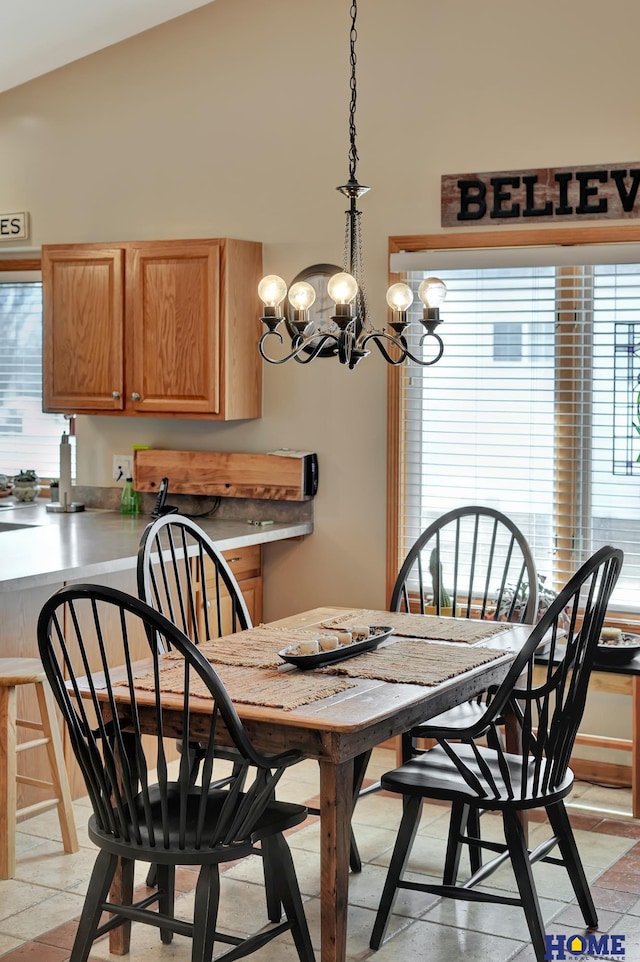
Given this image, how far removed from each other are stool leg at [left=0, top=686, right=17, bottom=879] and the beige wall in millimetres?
1719

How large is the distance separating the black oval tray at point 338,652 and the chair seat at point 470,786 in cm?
33

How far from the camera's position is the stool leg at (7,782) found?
3424 mm

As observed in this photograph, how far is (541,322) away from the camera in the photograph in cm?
446

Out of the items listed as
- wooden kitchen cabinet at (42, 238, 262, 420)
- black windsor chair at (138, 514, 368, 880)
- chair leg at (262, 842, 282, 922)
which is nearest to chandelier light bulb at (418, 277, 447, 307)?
black windsor chair at (138, 514, 368, 880)

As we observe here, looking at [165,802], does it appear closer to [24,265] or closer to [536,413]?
[536,413]

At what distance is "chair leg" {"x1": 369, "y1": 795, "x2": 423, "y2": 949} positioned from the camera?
2994mm

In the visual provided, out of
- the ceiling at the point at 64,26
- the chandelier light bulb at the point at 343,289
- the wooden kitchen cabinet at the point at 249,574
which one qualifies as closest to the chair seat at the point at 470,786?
the chandelier light bulb at the point at 343,289

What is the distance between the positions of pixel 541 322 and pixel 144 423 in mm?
1882

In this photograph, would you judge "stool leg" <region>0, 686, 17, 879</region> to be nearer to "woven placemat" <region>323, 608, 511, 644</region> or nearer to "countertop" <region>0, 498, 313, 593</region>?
"countertop" <region>0, 498, 313, 593</region>

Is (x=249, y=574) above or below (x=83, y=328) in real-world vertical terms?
below

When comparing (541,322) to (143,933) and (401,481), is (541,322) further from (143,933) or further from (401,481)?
(143,933)

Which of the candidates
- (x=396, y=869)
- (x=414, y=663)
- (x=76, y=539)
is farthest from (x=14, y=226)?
(x=396, y=869)

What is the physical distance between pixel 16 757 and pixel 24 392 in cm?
261

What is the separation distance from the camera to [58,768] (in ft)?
11.8
